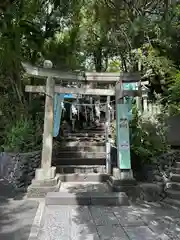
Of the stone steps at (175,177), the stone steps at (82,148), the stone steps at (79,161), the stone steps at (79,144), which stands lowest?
the stone steps at (175,177)

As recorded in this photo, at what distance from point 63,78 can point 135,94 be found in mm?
1716

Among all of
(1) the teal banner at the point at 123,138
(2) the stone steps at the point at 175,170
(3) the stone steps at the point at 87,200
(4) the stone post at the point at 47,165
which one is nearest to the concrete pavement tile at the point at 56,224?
(3) the stone steps at the point at 87,200

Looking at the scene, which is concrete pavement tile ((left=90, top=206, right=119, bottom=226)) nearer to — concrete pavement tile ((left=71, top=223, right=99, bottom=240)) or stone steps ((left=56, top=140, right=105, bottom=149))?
concrete pavement tile ((left=71, top=223, right=99, bottom=240))

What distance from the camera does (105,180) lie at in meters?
7.30

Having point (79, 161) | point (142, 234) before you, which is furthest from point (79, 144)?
point (142, 234)

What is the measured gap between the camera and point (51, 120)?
6285mm

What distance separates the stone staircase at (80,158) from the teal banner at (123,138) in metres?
1.41

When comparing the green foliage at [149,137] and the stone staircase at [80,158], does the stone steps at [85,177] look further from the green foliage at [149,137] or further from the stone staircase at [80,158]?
the green foliage at [149,137]

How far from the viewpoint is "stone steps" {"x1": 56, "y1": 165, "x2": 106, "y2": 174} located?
7.68 metres

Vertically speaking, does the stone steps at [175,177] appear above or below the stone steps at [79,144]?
below

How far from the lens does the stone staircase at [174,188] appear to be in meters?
5.57

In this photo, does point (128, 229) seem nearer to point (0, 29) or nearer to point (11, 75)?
point (0, 29)

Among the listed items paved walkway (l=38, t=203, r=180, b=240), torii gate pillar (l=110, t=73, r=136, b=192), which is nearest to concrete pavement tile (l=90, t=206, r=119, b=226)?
paved walkway (l=38, t=203, r=180, b=240)

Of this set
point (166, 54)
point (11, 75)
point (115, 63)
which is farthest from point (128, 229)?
point (115, 63)
